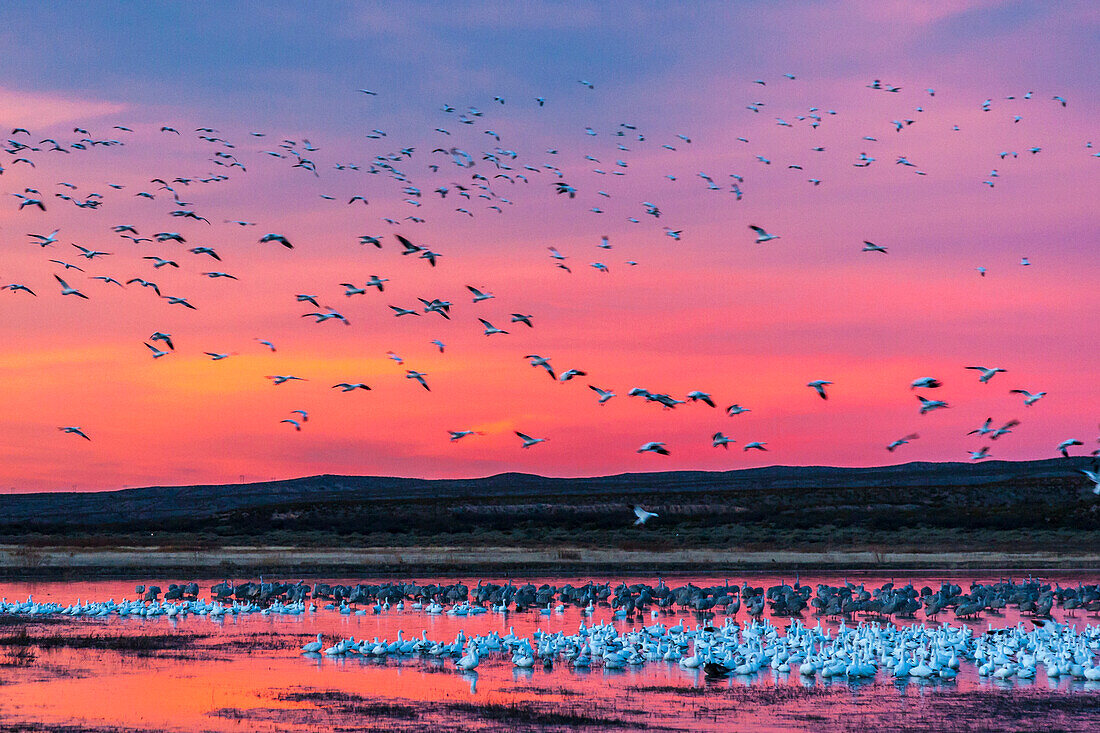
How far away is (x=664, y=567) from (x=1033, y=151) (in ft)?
123

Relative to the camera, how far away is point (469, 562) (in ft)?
231

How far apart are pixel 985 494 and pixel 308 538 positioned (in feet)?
177

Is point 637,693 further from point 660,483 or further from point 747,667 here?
point 660,483

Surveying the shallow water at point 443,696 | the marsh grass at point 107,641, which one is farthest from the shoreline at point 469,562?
the shallow water at point 443,696

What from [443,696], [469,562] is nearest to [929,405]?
[443,696]

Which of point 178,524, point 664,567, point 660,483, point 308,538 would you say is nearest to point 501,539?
point 308,538

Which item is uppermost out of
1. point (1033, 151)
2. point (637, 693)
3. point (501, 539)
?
point (1033, 151)

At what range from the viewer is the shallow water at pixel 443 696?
74.4 feet

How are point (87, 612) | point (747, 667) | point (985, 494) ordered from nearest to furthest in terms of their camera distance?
point (747, 667) < point (87, 612) < point (985, 494)

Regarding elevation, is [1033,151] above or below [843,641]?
above

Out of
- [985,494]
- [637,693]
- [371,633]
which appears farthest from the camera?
[985,494]

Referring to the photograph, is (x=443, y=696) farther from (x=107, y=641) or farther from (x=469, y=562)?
(x=469, y=562)

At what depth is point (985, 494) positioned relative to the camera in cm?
10912

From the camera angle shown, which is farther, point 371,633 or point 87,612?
point 87,612
